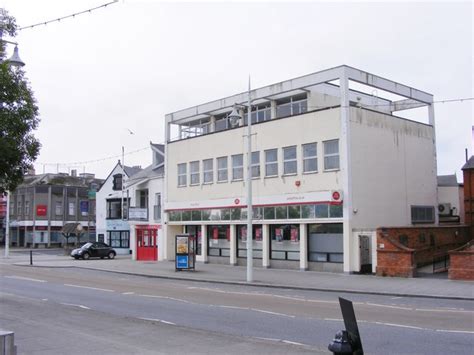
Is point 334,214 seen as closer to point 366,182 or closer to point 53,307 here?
point 366,182

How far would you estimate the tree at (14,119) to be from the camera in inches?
478

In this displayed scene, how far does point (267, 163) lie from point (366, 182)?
609 cm

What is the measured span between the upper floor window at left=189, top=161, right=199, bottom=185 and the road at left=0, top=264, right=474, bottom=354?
17.1 metres

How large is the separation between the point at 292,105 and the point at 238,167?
4952 millimetres

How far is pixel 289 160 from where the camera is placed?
99.8ft

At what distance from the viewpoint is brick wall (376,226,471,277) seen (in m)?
24.0

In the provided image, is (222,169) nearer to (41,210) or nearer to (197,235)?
(197,235)

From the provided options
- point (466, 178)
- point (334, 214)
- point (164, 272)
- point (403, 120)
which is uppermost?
point (403, 120)

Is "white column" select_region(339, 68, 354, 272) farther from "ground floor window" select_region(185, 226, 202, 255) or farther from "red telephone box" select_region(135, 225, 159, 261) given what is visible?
"red telephone box" select_region(135, 225, 159, 261)

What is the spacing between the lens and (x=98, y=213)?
5612 centimetres

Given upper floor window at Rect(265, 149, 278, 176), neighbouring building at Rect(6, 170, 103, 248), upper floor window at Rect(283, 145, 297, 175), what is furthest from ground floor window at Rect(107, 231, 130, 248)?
upper floor window at Rect(283, 145, 297, 175)

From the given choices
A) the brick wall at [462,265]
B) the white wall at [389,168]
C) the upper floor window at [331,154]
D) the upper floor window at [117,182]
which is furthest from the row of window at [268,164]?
the upper floor window at [117,182]

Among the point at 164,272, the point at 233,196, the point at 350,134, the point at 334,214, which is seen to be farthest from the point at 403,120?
the point at 164,272

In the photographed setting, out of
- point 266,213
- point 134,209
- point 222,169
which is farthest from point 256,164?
point 134,209
